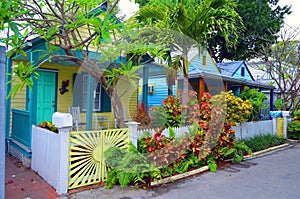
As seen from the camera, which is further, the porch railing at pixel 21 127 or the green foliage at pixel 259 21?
the green foliage at pixel 259 21

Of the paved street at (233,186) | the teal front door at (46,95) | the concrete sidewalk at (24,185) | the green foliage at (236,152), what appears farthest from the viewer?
the teal front door at (46,95)

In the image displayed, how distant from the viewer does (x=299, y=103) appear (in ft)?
41.3

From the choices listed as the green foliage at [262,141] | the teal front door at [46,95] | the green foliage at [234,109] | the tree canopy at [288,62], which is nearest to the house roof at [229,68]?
the tree canopy at [288,62]

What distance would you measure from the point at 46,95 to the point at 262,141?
7.74 metres

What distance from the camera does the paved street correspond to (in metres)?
4.27

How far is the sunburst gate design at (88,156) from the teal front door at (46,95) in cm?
383

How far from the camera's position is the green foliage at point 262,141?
7.91 metres

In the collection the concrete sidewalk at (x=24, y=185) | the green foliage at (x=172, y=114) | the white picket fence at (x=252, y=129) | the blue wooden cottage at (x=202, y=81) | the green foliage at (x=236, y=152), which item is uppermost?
the blue wooden cottage at (x=202, y=81)

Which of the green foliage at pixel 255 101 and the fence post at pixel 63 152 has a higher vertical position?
the green foliage at pixel 255 101

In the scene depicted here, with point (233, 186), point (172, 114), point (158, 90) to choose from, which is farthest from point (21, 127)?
point (158, 90)

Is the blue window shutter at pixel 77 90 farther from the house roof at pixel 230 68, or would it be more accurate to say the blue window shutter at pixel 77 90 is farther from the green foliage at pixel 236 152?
the house roof at pixel 230 68

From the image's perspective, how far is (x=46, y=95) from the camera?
26.3ft

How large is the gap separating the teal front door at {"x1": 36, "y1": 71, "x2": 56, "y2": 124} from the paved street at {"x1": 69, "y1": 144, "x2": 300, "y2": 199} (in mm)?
4483

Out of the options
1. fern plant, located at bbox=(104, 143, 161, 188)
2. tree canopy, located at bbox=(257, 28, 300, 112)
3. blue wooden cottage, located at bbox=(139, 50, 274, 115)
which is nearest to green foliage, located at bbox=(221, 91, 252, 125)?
blue wooden cottage, located at bbox=(139, 50, 274, 115)
